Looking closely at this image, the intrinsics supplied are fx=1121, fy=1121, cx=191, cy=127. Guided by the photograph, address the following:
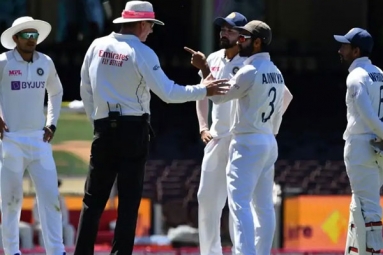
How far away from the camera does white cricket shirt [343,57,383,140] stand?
814cm

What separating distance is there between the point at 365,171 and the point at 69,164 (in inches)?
155

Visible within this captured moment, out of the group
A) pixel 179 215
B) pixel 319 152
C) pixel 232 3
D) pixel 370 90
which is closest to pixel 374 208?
pixel 370 90

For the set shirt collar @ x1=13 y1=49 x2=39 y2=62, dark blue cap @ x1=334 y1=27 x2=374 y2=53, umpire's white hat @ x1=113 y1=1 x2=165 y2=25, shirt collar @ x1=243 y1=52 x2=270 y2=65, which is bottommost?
shirt collar @ x1=13 y1=49 x2=39 y2=62

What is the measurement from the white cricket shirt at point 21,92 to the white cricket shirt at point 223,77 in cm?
128

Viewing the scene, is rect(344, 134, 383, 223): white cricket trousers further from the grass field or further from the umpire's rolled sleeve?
the grass field

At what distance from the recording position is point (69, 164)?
11375 mm

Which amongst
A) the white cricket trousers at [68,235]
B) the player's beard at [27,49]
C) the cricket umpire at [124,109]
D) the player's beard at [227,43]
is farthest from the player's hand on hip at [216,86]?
the white cricket trousers at [68,235]

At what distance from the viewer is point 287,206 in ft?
36.9

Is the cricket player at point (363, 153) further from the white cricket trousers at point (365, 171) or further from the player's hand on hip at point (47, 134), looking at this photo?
the player's hand on hip at point (47, 134)

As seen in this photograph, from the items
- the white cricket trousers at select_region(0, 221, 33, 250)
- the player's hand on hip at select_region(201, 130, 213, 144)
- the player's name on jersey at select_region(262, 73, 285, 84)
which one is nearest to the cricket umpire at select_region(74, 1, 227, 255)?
the player's name on jersey at select_region(262, 73, 285, 84)

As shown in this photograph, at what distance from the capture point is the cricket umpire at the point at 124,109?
7477mm

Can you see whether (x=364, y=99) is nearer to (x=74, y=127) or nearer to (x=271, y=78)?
(x=271, y=78)

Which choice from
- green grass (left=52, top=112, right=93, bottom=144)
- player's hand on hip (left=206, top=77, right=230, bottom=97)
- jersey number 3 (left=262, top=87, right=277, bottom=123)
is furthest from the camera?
green grass (left=52, top=112, right=93, bottom=144)

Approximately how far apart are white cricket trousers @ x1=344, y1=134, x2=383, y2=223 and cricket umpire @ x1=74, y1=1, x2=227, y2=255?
1339 mm
